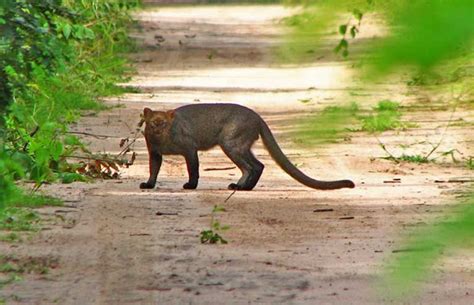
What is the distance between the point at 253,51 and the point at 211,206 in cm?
1560

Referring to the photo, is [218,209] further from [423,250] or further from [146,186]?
[423,250]

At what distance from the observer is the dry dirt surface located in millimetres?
5287

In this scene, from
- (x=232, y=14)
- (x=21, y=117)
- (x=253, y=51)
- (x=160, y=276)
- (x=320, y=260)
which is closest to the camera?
(x=160, y=276)

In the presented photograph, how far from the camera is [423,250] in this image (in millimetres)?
1130

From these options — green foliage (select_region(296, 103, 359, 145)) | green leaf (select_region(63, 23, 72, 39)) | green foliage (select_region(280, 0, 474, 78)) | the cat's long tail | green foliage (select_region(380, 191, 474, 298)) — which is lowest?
the cat's long tail

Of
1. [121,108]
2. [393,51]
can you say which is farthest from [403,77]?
[121,108]

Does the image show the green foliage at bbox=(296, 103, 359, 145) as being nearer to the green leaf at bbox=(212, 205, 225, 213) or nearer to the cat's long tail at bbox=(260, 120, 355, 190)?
the green leaf at bbox=(212, 205, 225, 213)

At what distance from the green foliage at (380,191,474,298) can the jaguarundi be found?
7687mm

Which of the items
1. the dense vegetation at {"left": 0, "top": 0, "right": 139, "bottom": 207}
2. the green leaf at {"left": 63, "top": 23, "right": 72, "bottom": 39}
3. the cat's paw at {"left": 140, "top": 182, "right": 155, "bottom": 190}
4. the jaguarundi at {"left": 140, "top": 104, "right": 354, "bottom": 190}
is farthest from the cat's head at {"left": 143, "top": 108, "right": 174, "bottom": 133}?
the green leaf at {"left": 63, "top": 23, "right": 72, "bottom": 39}

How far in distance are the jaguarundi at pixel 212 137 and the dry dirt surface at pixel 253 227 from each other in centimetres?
14

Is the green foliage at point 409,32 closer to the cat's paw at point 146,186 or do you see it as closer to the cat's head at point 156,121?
the cat's paw at point 146,186

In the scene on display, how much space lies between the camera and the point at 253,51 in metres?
23.5

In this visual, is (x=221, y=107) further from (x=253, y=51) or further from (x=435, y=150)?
(x=253, y=51)

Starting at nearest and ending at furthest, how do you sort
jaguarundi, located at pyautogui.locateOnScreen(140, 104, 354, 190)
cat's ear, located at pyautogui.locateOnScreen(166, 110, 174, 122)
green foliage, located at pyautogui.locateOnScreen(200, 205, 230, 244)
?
green foliage, located at pyautogui.locateOnScreen(200, 205, 230, 244) → jaguarundi, located at pyautogui.locateOnScreen(140, 104, 354, 190) → cat's ear, located at pyautogui.locateOnScreen(166, 110, 174, 122)
